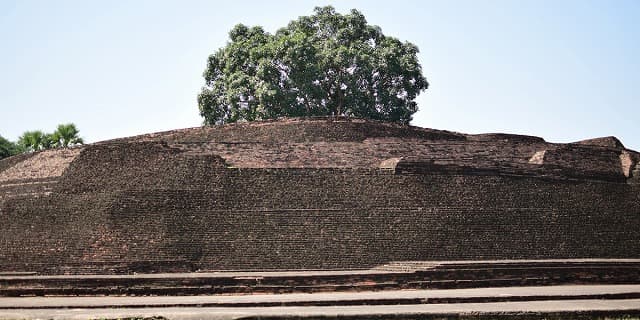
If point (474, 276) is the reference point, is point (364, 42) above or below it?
above

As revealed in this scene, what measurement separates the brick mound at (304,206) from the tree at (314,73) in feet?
34.6

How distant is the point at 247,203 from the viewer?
18703 mm

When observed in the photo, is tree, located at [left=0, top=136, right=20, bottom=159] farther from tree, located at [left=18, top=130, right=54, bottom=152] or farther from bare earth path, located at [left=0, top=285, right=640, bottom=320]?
bare earth path, located at [left=0, top=285, right=640, bottom=320]

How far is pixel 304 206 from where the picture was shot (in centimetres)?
1873

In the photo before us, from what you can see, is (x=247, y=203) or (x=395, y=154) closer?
(x=247, y=203)

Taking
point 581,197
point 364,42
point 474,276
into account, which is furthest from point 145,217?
point 364,42

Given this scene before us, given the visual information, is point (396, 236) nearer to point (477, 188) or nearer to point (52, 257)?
point (477, 188)

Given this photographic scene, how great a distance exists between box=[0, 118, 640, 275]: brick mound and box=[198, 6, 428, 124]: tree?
10.6 m

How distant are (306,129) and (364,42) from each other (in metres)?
13.2

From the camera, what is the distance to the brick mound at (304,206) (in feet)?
58.5

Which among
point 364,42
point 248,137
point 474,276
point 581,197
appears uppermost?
point 364,42

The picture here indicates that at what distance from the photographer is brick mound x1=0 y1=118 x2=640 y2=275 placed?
58.5 ft

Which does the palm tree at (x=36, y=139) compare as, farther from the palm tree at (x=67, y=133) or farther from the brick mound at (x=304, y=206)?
the brick mound at (x=304, y=206)

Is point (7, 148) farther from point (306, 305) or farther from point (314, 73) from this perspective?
point (306, 305)
